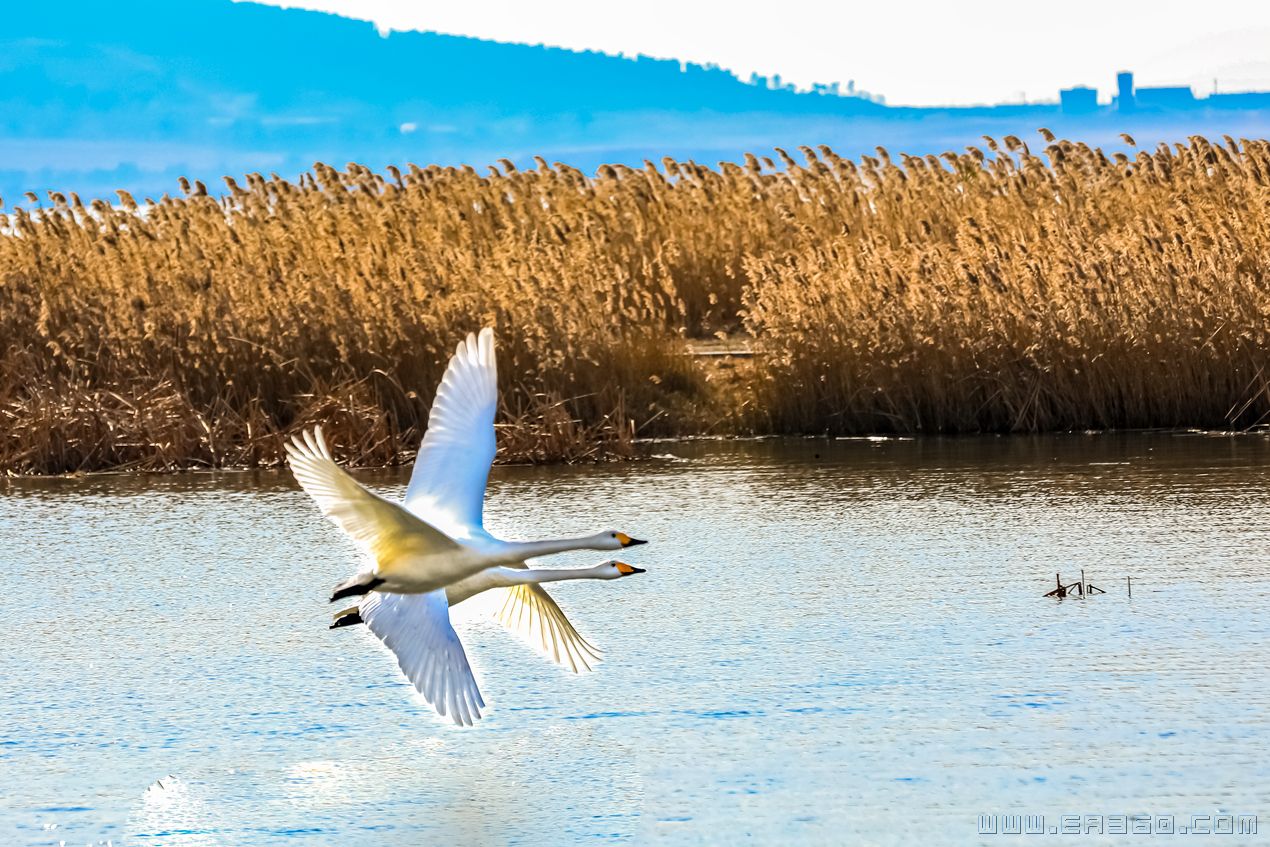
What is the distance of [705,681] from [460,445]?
3.69 ft

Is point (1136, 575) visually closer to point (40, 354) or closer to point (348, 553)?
point (348, 553)

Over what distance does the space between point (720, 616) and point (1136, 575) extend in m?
1.81

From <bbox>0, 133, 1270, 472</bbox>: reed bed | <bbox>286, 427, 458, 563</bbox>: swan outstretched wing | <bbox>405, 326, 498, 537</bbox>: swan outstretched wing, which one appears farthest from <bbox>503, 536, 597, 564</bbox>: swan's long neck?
<bbox>0, 133, 1270, 472</bbox>: reed bed

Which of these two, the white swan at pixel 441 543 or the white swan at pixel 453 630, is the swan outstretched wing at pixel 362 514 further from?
the white swan at pixel 453 630

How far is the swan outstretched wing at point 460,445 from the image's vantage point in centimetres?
625

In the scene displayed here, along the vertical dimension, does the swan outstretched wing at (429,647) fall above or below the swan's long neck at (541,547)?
below

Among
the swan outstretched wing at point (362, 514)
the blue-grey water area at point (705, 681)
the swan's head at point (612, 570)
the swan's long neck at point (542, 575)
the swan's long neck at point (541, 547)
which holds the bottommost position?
the blue-grey water area at point (705, 681)

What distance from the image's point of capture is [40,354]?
555 inches

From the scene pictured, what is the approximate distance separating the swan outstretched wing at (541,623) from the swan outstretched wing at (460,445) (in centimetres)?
28

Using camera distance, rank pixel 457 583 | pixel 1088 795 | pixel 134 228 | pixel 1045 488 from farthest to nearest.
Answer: pixel 134 228
pixel 1045 488
pixel 457 583
pixel 1088 795

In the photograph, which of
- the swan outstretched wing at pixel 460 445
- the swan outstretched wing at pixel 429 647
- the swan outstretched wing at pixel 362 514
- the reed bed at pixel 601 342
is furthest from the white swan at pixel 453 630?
the reed bed at pixel 601 342

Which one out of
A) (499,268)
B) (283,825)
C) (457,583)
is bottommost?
(283,825)

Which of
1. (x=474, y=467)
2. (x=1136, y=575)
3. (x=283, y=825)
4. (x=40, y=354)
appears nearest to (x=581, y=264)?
(x=40, y=354)

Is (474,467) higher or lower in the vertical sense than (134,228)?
lower
